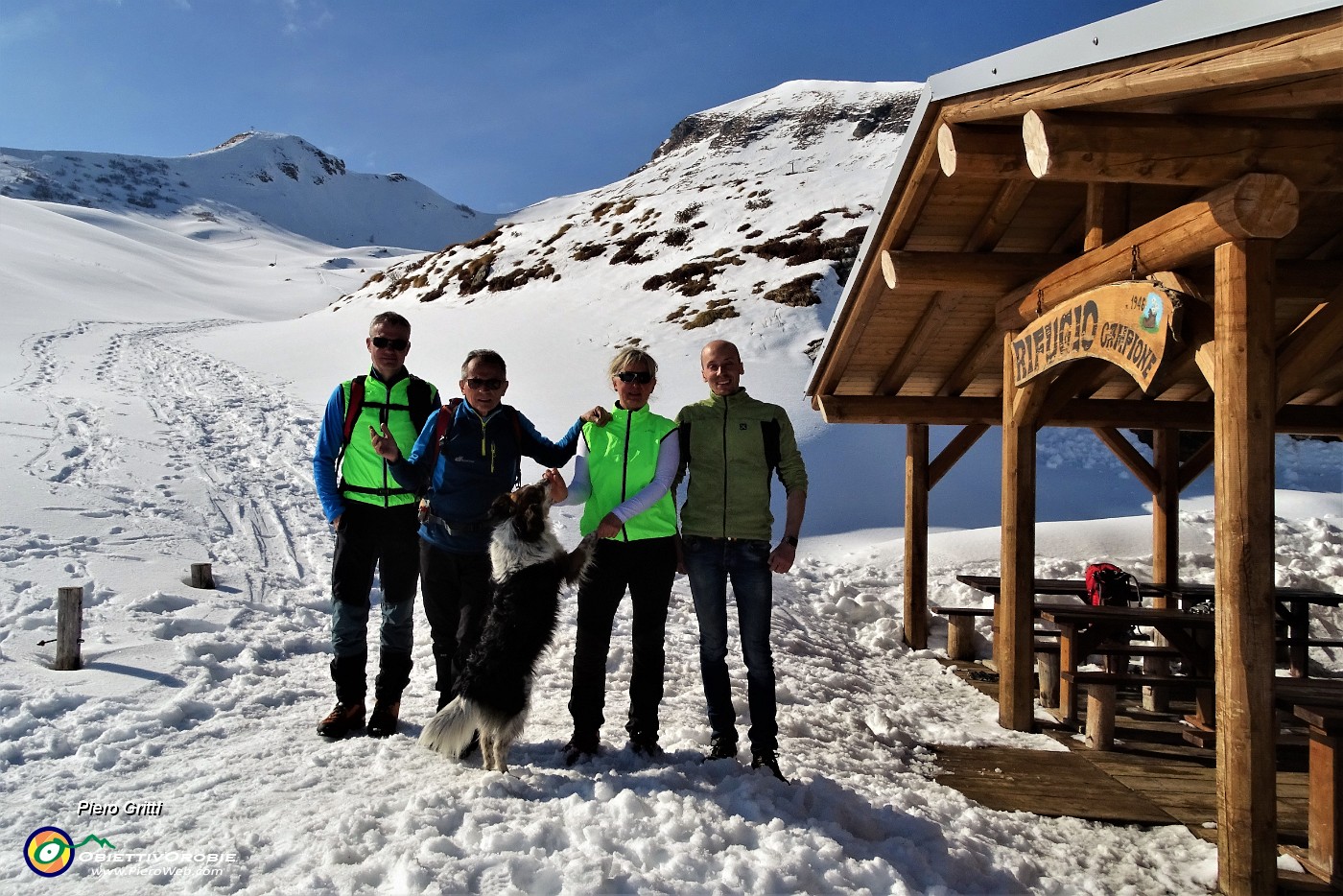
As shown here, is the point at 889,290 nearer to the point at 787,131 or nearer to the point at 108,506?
the point at 108,506

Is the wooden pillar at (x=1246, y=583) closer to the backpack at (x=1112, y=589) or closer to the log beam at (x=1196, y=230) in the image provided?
the log beam at (x=1196, y=230)

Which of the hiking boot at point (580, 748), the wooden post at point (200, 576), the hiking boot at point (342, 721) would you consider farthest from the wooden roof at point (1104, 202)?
the wooden post at point (200, 576)

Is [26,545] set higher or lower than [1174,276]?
lower

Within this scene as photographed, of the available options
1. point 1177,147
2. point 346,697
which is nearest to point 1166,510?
point 1177,147

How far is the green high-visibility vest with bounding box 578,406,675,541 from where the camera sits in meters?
3.76

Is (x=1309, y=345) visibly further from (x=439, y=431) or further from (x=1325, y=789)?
(x=439, y=431)

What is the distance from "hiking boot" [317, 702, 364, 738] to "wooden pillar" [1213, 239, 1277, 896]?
12.8 ft

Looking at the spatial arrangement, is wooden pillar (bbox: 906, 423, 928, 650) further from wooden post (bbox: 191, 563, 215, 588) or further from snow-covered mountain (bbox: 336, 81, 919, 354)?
snow-covered mountain (bbox: 336, 81, 919, 354)

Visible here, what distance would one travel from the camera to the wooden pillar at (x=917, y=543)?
7844 mm

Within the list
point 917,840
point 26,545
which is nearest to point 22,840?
point 917,840

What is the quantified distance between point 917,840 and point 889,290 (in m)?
4.23

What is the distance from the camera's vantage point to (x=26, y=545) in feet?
22.4

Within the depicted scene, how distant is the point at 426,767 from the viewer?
361 cm

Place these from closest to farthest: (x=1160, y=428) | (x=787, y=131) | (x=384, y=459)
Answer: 1. (x=384, y=459)
2. (x=1160, y=428)
3. (x=787, y=131)
